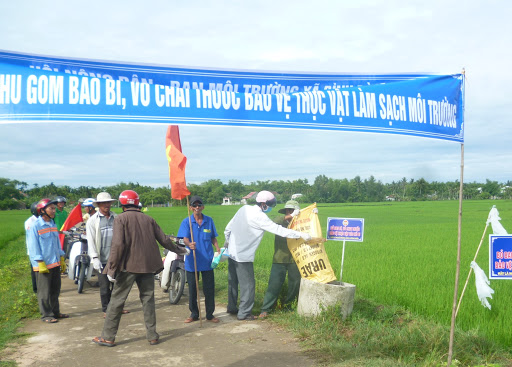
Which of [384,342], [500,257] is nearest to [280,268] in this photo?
[384,342]

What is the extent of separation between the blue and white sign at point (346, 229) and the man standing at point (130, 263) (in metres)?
2.52

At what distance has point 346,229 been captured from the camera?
6.46 m

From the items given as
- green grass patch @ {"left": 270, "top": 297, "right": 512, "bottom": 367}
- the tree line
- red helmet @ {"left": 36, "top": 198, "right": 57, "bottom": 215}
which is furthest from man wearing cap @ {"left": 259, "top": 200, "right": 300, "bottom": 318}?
the tree line

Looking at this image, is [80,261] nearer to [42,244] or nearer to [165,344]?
[42,244]

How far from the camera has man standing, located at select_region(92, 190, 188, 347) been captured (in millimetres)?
5199

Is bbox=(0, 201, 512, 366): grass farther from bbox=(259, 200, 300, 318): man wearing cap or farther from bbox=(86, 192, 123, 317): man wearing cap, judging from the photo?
bbox=(86, 192, 123, 317): man wearing cap

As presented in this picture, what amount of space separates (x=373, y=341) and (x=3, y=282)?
833 centimetres

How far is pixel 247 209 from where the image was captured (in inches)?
249

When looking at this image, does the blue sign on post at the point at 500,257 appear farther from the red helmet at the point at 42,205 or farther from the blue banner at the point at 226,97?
the red helmet at the point at 42,205

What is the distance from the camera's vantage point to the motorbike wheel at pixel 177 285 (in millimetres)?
7406

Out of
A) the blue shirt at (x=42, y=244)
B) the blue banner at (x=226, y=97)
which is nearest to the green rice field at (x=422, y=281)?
the blue banner at (x=226, y=97)

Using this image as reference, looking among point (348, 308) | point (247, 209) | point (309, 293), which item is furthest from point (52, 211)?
point (348, 308)

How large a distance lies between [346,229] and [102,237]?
3595mm

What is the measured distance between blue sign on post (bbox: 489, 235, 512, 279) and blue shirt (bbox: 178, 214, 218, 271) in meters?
3.44
